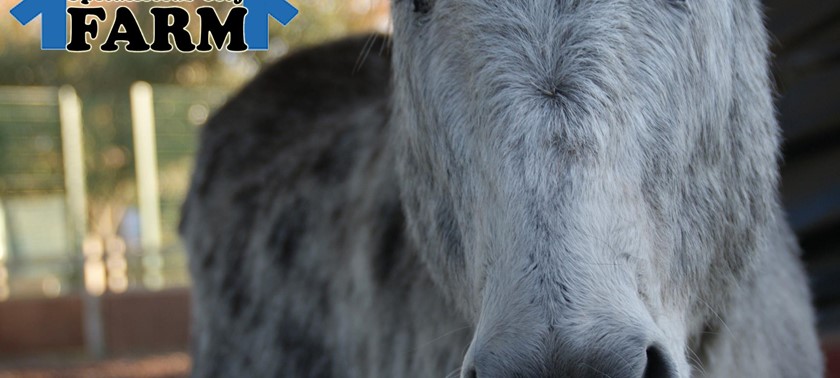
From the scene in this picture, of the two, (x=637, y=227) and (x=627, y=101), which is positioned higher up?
(x=627, y=101)

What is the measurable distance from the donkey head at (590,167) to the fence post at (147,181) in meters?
9.00

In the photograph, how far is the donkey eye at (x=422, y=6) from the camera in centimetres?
200

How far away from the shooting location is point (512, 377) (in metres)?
1.42

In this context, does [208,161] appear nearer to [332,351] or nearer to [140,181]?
[332,351]

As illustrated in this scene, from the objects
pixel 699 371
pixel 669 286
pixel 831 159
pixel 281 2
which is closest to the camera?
pixel 669 286

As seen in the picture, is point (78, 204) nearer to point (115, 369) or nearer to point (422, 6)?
point (115, 369)

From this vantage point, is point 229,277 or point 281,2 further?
point 229,277

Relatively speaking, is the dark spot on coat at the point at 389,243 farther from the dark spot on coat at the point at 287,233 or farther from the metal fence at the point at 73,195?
the metal fence at the point at 73,195

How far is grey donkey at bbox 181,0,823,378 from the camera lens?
149 cm

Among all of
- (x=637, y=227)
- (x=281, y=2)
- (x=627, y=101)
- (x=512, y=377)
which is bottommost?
(x=512, y=377)

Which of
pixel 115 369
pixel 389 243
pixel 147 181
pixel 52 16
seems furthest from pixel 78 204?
pixel 389 243

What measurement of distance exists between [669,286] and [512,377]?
0.53 metres

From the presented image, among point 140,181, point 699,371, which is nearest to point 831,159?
point 699,371

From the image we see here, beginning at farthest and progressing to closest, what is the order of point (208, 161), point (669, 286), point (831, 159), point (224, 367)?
point (831, 159) < point (208, 161) < point (224, 367) < point (669, 286)
